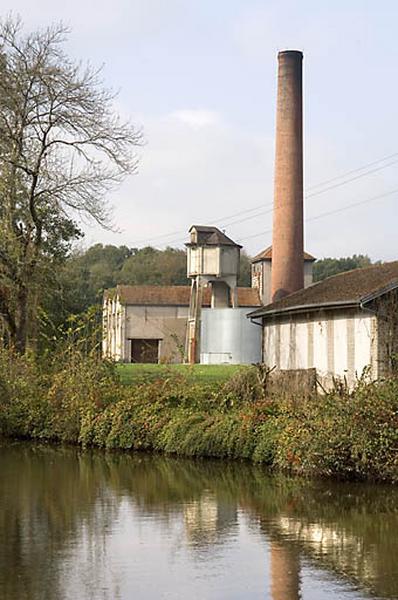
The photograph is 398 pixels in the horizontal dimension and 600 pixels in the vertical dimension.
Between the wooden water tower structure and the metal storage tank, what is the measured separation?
2440 mm

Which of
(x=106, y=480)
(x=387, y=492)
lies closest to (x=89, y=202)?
(x=106, y=480)

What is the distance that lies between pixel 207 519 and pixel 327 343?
12.4m

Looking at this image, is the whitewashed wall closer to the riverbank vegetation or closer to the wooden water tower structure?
the riverbank vegetation

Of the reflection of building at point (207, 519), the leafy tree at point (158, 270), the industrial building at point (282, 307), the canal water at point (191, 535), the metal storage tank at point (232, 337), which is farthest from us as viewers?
the leafy tree at point (158, 270)

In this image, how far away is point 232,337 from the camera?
2242 inches

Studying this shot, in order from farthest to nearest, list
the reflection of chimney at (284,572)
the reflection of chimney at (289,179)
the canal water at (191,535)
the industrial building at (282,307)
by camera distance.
A: the reflection of chimney at (289,179) < the industrial building at (282,307) < the canal water at (191,535) < the reflection of chimney at (284,572)

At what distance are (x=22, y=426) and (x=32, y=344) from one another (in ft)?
17.5

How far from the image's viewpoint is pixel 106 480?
1969 centimetres

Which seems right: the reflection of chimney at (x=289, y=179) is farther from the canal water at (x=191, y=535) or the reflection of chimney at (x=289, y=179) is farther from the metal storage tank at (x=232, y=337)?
the canal water at (x=191, y=535)

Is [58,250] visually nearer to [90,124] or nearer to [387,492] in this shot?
[90,124]

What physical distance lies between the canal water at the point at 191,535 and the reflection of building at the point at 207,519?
2 cm

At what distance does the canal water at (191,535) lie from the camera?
10320 millimetres

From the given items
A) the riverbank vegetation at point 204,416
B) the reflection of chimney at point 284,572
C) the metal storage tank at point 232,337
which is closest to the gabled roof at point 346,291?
the riverbank vegetation at point 204,416

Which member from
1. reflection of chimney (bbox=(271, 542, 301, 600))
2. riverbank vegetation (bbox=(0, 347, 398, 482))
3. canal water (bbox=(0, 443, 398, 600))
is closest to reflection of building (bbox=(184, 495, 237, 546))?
canal water (bbox=(0, 443, 398, 600))
